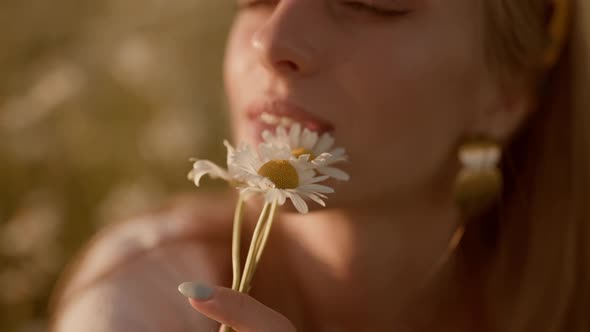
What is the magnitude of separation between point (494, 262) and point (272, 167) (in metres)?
0.73

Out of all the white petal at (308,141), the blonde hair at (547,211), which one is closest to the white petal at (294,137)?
the white petal at (308,141)

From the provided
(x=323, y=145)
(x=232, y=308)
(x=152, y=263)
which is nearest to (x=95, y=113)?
(x=152, y=263)

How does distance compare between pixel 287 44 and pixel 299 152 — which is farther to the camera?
pixel 287 44

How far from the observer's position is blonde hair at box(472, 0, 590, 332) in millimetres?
1072

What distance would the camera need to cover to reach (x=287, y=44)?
741 mm

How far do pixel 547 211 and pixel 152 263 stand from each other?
1.97 ft

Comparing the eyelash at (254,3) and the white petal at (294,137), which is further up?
the eyelash at (254,3)

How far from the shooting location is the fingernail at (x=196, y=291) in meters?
0.48

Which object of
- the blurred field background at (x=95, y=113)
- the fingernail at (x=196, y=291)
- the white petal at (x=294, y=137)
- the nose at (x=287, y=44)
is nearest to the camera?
the fingernail at (x=196, y=291)

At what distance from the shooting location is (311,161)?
0.52 m

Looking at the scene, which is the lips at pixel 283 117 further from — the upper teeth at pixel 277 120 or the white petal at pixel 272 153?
the white petal at pixel 272 153

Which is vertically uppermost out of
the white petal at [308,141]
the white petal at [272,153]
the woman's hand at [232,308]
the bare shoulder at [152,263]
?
the white petal at [272,153]

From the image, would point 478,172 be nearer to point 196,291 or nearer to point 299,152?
point 299,152

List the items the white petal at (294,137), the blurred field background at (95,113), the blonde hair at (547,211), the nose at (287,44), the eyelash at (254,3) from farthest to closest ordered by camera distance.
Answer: the blurred field background at (95,113) < the blonde hair at (547,211) < the eyelash at (254,3) < the nose at (287,44) < the white petal at (294,137)
